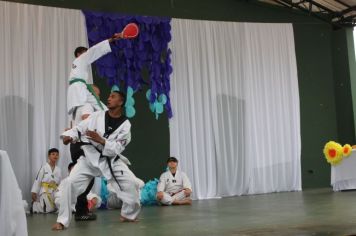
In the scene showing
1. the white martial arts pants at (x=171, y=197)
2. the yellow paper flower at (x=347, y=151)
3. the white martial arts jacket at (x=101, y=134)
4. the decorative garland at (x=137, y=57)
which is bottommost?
the white martial arts pants at (x=171, y=197)

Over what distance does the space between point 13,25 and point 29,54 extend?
1.36ft

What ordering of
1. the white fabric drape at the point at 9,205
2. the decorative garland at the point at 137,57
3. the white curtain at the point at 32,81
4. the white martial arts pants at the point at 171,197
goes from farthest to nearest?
1. the decorative garland at the point at 137,57
2. the white martial arts pants at the point at 171,197
3. the white curtain at the point at 32,81
4. the white fabric drape at the point at 9,205

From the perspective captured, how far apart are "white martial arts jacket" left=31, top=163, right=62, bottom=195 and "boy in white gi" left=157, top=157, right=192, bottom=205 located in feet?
4.36

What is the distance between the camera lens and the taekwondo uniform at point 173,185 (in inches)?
254

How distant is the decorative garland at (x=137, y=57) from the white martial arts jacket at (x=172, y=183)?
1028mm

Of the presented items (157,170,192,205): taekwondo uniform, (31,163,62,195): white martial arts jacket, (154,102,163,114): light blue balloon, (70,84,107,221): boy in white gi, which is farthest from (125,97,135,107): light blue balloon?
(70,84,107,221): boy in white gi

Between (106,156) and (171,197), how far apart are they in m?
2.70

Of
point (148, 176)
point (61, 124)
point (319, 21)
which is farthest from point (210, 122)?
point (319, 21)

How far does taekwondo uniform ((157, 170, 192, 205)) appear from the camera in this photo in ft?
21.2

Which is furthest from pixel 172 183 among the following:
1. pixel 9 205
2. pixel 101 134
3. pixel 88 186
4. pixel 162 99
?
pixel 9 205

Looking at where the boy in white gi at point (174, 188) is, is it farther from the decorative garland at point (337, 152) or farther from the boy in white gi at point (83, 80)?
the decorative garland at point (337, 152)

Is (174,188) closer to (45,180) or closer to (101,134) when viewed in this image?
(45,180)

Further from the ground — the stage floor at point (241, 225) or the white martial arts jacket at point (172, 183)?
the white martial arts jacket at point (172, 183)

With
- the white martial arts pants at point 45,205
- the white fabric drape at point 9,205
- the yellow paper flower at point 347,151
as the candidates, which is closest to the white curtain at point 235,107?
the yellow paper flower at point 347,151
